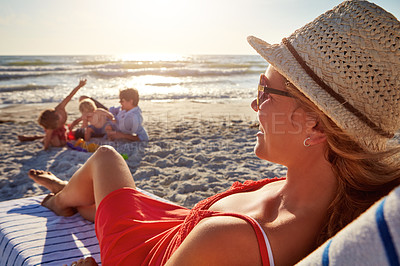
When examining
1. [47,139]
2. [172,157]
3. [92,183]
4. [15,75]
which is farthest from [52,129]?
[15,75]

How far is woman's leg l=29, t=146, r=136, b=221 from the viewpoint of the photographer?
7.03 ft

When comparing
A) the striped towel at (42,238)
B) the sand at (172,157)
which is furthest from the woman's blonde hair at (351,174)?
the sand at (172,157)

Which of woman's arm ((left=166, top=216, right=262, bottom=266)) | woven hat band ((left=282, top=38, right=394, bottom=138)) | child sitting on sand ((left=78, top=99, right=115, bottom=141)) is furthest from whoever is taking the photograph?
child sitting on sand ((left=78, top=99, right=115, bottom=141))

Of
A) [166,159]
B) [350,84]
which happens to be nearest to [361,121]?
[350,84]

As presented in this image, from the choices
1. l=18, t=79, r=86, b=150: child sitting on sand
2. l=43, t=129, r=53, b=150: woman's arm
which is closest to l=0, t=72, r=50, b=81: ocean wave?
l=18, t=79, r=86, b=150: child sitting on sand

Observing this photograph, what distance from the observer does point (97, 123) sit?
21.2 feet

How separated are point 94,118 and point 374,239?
6.44 meters

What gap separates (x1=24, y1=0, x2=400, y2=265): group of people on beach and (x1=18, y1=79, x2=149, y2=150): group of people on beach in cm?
477

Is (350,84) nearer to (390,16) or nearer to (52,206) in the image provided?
(390,16)

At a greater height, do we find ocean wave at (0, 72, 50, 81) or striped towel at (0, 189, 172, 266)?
ocean wave at (0, 72, 50, 81)

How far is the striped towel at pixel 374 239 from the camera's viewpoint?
545 mm

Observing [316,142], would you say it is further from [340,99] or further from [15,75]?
[15,75]

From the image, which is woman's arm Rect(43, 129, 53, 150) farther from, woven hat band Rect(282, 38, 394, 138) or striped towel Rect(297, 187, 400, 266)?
striped towel Rect(297, 187, 400, 266)

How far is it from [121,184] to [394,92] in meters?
1.65
